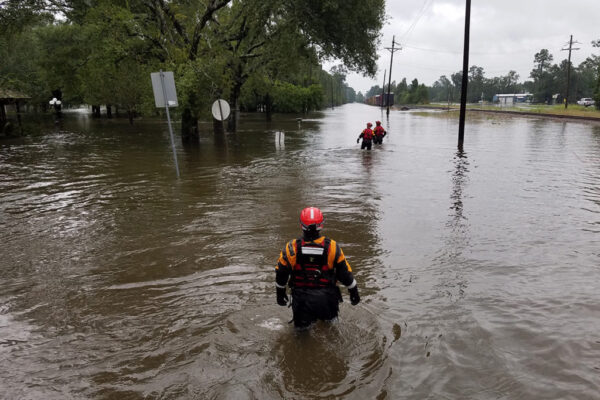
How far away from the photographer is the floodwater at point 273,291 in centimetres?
397

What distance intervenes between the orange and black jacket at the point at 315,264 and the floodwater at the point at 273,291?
0.72 meters

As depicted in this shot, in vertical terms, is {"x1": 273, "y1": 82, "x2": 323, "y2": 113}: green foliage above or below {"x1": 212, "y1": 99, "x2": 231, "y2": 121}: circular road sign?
above

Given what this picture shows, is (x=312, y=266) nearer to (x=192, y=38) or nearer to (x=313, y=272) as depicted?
(x=313, y=272)

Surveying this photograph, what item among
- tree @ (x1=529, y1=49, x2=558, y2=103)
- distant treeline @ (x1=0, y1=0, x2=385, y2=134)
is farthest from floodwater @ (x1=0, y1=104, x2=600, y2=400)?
tree @ (x1=529, y1=49, x2=558, y2=103)

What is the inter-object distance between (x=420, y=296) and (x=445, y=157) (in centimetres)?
1395

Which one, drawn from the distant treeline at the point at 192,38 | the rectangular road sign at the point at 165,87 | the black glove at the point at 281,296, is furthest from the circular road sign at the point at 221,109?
the black glove at the point at 281,296

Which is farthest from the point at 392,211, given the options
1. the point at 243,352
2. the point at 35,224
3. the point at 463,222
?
the point at 35,224

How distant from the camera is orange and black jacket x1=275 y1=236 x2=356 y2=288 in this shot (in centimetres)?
417

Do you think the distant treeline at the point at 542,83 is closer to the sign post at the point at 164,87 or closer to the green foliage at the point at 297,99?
the green foliage at the point at 297,99

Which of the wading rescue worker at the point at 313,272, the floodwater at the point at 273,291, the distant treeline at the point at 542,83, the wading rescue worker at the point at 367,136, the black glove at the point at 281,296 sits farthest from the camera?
the distant treeline at the point at 542,83

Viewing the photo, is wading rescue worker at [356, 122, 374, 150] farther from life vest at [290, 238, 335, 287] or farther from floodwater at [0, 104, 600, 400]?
life vest at [290, 238, 335, 287]

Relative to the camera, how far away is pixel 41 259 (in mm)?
6766

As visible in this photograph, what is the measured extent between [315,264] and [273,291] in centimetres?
165

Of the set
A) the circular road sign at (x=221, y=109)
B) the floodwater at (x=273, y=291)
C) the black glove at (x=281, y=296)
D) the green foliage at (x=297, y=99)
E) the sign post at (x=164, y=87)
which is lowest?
the floodwater at (x=273, y=291)
